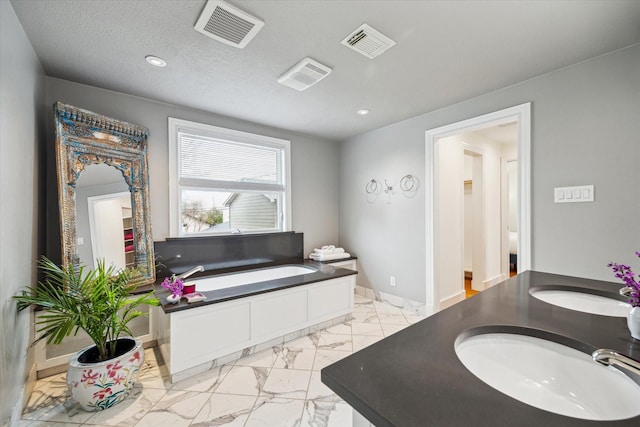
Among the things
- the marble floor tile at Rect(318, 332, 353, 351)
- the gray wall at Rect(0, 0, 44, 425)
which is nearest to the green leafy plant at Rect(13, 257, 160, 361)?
the gray wall at Rect(0, 0, 44, 425)

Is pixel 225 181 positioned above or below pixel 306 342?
above

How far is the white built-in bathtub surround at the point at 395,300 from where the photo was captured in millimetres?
3270

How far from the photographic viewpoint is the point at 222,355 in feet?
7.24

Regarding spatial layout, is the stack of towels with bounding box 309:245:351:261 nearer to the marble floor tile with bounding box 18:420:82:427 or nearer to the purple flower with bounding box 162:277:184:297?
the purple flower with bounding box 162:277:184:297

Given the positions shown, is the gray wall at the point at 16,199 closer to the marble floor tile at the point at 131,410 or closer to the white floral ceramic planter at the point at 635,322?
the marble floor tile at the point at 131,410

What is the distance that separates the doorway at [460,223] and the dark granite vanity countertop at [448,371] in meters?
1.61

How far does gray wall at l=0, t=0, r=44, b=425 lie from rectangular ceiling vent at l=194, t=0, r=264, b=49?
1010 millimetres

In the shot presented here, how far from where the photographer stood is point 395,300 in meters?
3.55

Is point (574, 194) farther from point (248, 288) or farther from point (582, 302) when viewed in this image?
point (248, 288)

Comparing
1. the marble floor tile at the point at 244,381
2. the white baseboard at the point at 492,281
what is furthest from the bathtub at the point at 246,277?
the white baseboard at the point at 492,281

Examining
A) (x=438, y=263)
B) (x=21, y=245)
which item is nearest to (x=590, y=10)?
(x=438, y=263)

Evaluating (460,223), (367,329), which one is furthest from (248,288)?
(460,223)

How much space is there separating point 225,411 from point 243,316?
0.72 metres

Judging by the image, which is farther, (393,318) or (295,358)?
(393,318)
